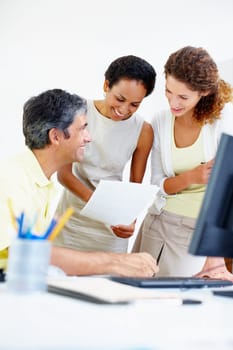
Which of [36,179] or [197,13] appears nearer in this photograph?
[36,179]

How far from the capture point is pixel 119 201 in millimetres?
1946

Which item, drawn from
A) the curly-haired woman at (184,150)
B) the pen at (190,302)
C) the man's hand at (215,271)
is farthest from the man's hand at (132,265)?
the curly-haired woman at (184,150)

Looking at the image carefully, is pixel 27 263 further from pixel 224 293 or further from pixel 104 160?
pixel 104 160

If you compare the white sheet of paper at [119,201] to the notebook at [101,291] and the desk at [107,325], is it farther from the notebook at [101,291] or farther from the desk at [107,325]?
the desk at [107,325]

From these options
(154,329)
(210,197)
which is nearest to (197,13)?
(210,197)

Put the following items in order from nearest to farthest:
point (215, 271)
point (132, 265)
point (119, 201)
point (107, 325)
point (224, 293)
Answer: point (107, 325)
point (224, 293)
point (132, 265)
point (215, 271)
point (119, 201)

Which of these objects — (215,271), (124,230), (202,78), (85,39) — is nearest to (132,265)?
(215,271)

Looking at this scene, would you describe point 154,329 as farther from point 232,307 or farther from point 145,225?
point 145,225

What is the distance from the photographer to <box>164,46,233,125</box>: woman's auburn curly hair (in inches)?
81.4

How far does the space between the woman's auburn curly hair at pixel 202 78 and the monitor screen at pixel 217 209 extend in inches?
39.6

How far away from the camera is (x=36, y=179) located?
1.76 metres

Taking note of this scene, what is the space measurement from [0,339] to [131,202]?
128 cm

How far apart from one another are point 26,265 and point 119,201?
0.95 m

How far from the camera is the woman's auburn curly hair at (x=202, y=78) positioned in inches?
81.4
